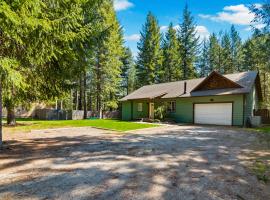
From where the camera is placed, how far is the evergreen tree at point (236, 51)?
46750 mm

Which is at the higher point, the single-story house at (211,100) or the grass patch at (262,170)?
the single-story house at (211,100)

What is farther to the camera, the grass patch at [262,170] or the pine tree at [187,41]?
the pine tree at [187,41]

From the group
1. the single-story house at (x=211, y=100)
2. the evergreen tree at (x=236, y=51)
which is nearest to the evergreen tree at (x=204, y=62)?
the evergreen tree at (x=236, y=51)

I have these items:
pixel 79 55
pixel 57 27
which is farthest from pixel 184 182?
pixel 79 55

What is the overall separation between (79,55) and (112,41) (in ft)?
78.2

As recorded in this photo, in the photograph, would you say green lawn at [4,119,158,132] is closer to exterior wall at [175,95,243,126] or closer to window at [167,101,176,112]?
exterior wall at [175,95,243,126]

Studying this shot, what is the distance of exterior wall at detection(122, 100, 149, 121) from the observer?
28625 millimetres

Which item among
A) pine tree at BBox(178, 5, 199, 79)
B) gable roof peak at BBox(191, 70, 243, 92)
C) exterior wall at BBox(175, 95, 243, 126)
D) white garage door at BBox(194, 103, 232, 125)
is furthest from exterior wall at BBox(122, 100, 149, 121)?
pine tree at BBox(178, 5, 199, 79)

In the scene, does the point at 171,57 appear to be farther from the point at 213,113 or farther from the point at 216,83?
the point at 213,113

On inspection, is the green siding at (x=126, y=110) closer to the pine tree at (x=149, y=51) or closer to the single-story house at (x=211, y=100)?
the single-story house at (x=211, y=100)

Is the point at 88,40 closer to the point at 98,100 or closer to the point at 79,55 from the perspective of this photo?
the point at 79,55

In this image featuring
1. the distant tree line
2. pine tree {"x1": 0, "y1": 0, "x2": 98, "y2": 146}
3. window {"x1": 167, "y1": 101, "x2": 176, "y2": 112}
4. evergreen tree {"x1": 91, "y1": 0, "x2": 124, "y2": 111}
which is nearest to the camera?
pine tree {"x1": 0, "y1": 0, "x2": 98, "y2": 146}

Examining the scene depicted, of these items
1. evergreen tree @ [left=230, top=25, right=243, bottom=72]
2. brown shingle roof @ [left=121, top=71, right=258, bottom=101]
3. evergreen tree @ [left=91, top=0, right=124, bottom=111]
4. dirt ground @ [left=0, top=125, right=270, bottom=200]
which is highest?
evergreen tree @ [left=230, top=25, right=243, bottom=72]

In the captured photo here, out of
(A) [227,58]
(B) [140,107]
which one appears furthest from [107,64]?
(A) [227,58]
